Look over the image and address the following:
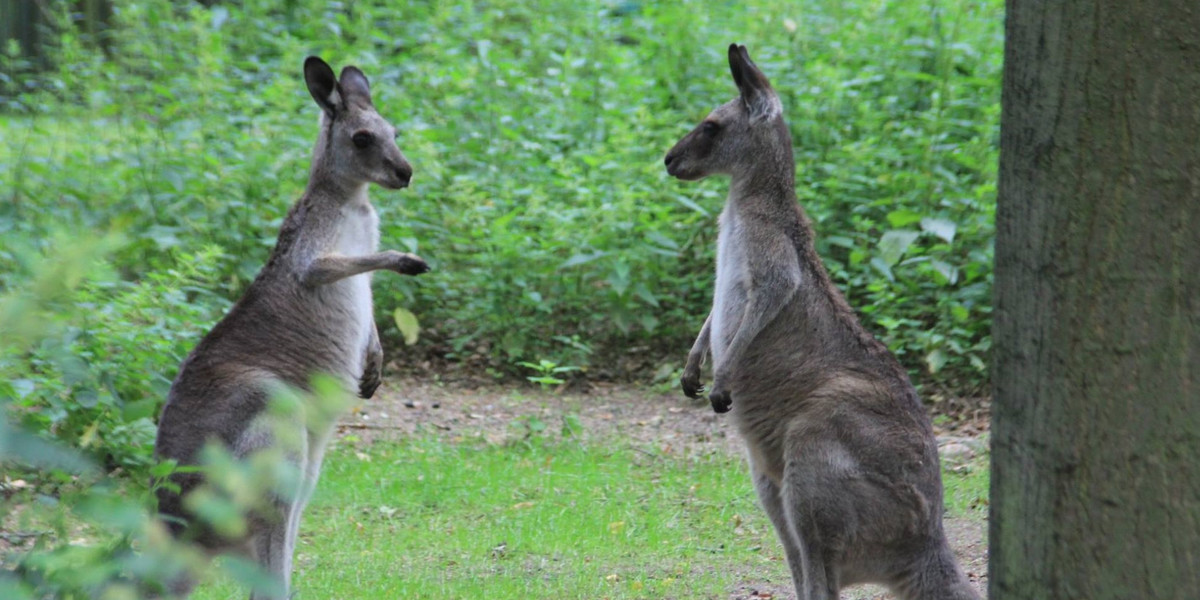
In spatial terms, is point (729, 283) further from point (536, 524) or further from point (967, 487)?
point (967, 487)

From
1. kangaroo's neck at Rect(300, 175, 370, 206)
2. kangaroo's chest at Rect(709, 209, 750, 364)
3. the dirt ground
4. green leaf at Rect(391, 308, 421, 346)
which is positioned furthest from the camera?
green leaf at Rect(391, 308, 421, 346)

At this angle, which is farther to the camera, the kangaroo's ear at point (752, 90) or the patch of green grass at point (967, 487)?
the patch of green grass at point (967, 487)

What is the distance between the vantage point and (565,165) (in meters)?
9.53

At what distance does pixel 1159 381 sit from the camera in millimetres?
2521

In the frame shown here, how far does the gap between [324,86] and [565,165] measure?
4.12 meters

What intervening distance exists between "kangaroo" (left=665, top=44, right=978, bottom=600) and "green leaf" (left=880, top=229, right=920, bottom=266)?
338cm

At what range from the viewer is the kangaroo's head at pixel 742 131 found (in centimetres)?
506

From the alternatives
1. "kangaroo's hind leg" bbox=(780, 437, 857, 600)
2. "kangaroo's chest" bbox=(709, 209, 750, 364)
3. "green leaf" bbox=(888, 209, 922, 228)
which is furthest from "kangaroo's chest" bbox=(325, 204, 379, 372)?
"green leaf" bbox=(888, 209, 922, 228)

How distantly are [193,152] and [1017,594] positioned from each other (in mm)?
7607

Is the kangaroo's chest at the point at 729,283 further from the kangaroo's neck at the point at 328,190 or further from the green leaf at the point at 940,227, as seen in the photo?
the green leaf at the point at 940,227

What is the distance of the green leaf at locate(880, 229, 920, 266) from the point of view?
8.42 metres

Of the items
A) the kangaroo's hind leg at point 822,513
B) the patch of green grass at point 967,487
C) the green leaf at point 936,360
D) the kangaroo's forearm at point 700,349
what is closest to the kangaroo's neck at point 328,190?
the kangaroo's forearm at point 700,349

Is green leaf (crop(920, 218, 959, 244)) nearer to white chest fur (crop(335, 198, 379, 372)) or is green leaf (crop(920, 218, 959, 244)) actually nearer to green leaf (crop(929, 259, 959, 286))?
green leaf (crop(929, 259, 959, 286))

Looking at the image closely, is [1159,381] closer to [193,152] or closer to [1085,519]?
[1085,519]
